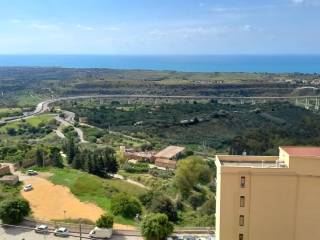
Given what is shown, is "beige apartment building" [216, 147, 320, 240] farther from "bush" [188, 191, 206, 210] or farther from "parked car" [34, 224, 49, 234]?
"bush" [188, 191, 206, 210]

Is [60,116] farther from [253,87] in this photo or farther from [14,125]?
[253,87]

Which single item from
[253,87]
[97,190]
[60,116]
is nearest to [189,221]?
[97,190]

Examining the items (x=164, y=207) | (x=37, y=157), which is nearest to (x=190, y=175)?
(x=164, y=207)

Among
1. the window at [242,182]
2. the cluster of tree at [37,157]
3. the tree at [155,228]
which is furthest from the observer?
the cluster of tree at [37,157]

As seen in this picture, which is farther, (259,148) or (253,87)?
(253,87)

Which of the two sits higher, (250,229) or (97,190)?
(250,229)

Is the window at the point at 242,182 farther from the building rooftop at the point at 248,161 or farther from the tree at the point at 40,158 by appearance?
the tree at the point at 40,158

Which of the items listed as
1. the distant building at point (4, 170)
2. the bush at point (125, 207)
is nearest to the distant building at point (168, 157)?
the distant building at point (4, 170)
